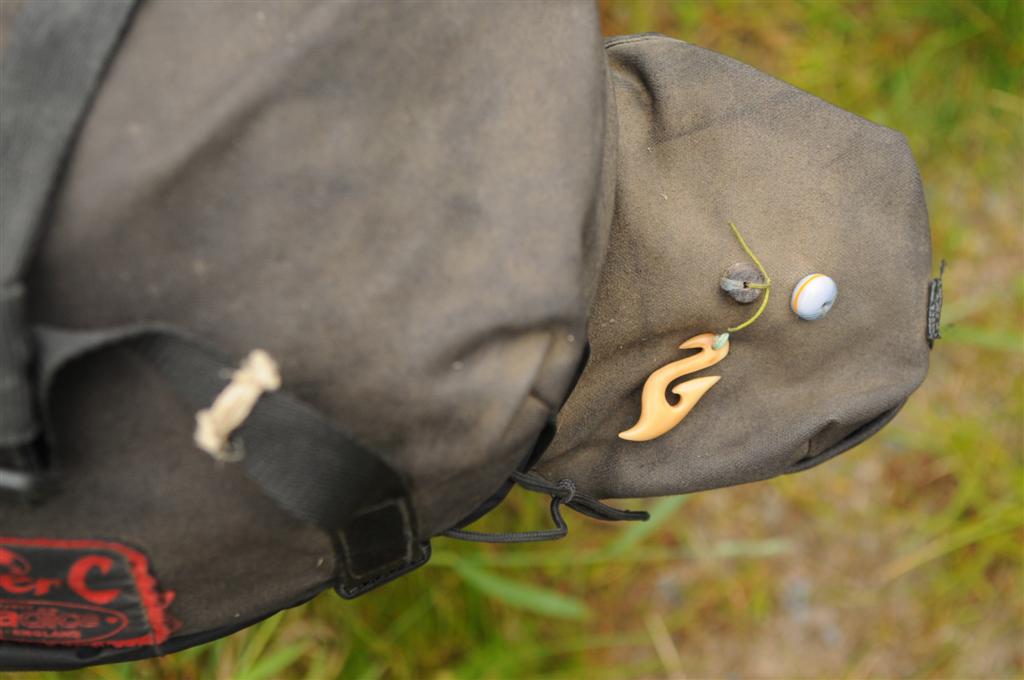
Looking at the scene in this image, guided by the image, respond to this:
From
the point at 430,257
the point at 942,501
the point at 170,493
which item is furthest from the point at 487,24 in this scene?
the point at 942,501

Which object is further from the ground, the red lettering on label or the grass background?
the red lettering on label

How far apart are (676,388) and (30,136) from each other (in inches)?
20.9

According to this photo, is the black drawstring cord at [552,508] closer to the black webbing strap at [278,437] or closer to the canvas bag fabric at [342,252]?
the canvas bag fabric at [342,252]

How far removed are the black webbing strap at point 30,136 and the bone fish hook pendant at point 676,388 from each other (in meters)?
0.48

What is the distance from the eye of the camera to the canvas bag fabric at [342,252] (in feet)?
1.93

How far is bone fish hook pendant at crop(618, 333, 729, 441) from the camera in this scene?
2.63ft

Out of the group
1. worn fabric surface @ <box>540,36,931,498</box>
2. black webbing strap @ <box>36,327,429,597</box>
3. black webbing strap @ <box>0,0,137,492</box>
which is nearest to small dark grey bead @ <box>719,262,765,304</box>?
worn fabric surface @ <box>540,36,931,498</box>

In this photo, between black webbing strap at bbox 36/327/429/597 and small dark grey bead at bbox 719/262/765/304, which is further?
small dark grey bead at bbox 719/262/765/304

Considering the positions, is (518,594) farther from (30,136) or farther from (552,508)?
(30,136)

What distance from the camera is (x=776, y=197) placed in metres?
0.82

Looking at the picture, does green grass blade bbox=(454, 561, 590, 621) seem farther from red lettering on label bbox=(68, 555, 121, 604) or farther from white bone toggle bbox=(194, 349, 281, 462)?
white bone toggle bbox=(194, 349, 281, 462)

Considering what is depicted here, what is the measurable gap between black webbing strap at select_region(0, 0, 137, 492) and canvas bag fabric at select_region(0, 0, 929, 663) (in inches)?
0.5

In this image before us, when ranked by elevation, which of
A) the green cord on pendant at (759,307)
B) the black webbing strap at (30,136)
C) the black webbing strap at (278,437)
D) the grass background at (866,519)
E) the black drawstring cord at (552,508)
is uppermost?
the black webbing strap at (30,136)

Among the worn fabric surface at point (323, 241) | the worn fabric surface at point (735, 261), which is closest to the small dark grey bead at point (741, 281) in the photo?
the worn fabric surface at point (735, 261)
